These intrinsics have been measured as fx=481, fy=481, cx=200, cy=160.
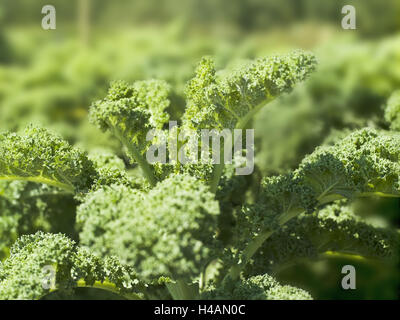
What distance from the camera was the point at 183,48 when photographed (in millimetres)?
7562

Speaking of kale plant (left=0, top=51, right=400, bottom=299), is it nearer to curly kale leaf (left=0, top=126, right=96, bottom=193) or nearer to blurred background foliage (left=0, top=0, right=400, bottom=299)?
curly kale leaf (left=0, top=126, right=96, bottom=193)

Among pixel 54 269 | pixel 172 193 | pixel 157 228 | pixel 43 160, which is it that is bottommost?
pixel 54 269

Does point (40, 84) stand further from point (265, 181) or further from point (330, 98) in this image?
point (265, 181)

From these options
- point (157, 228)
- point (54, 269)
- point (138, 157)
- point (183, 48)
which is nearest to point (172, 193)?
point (157, 228)

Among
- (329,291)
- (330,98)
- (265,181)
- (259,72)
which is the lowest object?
(329,291)

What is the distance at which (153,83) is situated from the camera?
208 centimetres

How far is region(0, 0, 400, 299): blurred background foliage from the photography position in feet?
18.3

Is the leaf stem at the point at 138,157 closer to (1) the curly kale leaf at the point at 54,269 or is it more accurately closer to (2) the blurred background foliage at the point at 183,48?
(1) the curly kale leaf at the point at 54,269

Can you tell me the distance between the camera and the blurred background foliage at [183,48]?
5.57m

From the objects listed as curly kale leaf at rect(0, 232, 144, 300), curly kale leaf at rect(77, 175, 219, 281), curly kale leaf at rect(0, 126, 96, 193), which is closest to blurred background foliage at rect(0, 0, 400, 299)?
curly kale leaf at rect(0, 126, 96, 193)

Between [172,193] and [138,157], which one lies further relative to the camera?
[138,157]

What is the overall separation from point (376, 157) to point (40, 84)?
21.7ft

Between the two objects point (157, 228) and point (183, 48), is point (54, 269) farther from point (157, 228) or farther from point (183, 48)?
point (183, 48)
